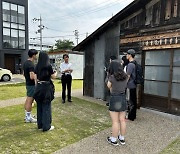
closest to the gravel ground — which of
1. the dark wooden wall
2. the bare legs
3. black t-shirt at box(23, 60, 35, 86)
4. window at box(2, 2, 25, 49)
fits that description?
the bare legs

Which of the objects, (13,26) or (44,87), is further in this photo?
(13,26)

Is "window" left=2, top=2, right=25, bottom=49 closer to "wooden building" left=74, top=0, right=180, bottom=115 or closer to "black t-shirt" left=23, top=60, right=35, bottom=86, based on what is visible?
"wooden building" left=74, top=0, right=180, bottom=115

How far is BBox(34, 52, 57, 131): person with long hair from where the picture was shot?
4.25 metres

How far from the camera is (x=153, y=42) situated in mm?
6227

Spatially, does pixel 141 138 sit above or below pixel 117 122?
below

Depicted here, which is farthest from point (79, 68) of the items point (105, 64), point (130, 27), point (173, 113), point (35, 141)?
point (35, 141)

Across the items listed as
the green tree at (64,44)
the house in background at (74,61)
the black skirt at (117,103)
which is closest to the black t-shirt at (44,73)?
the black skirt at (117,103)

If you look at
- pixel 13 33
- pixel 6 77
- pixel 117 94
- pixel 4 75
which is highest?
pixel 13 33

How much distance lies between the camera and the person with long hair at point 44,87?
4.25 m

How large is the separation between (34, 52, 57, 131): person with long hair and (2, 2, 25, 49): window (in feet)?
71.9

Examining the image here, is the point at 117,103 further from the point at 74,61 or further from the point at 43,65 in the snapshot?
the point at 74,61

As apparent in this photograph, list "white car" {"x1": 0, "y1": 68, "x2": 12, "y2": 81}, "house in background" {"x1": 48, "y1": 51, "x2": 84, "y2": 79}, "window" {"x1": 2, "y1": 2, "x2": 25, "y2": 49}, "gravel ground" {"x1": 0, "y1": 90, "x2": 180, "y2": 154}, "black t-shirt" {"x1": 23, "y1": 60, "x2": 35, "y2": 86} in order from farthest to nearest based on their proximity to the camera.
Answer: "window" {"x1": 2, "y1": 2, "x2": 25, "y2": 49} < "house in background" {"x1": 48, "y1": 51, "x2": 84, "y2": 79} < "white car" {"x1": 0, "y1": 68, "x2": 12, "y2": 81} < "black t-shirt" {"x1": 23, "y1": 60, "x2": 35, "y2": 86} < "gravel ground" {"x1": 0, "y1": 90, "x2": 180, "y2": 154}

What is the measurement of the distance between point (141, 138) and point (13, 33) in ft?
79.8

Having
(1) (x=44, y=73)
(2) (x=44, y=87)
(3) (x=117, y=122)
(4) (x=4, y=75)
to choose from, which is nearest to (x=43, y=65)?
(1) (x=44, y=73)
